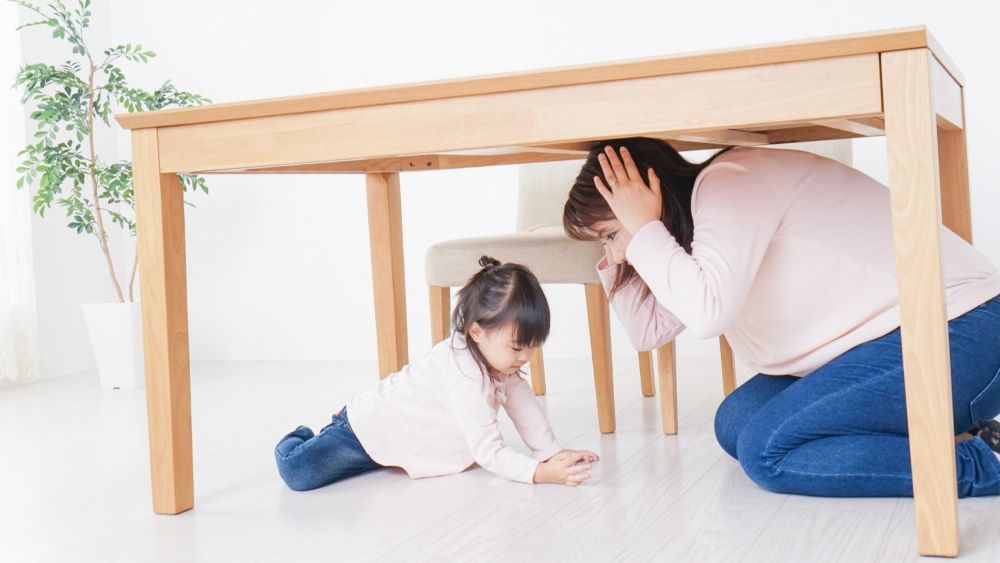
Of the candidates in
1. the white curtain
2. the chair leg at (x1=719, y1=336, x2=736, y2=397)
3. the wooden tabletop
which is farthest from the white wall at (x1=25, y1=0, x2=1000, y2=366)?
the wooden tabletop

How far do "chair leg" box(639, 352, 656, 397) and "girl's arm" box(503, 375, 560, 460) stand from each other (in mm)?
872

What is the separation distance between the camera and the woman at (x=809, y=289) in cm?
157

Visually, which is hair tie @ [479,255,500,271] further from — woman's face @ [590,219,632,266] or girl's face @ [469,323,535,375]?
woman's face @ [590,219,632,266]

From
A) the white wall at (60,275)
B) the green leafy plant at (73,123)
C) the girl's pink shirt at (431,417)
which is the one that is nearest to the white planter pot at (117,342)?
the green leafy plant at (73,123)

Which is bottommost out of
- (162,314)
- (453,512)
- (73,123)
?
(453,512)

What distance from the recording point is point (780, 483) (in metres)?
1.69

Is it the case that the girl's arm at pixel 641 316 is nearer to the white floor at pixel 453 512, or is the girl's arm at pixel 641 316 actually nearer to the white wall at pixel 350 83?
the white floor at pixel 453 512

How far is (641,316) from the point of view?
1.99 meters

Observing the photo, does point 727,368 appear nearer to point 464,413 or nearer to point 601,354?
point 601,354

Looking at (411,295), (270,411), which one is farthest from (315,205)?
(270,411)

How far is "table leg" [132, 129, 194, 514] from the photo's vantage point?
5.83ft

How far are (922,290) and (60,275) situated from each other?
354cm

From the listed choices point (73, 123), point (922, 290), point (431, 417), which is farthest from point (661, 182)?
point (73, 123)

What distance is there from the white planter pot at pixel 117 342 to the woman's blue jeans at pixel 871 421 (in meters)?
2.49
